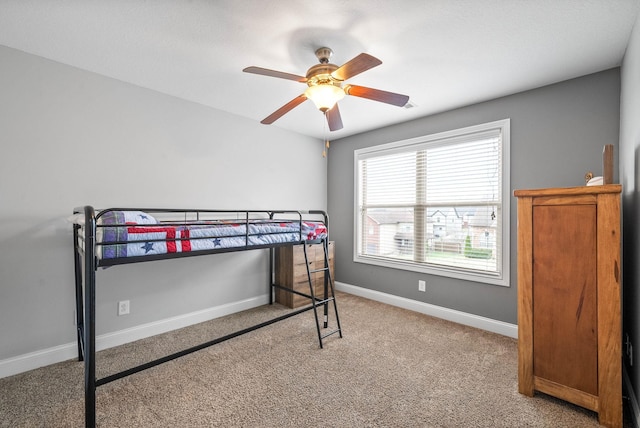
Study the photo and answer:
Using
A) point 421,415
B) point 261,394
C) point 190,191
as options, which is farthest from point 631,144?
point 190,191

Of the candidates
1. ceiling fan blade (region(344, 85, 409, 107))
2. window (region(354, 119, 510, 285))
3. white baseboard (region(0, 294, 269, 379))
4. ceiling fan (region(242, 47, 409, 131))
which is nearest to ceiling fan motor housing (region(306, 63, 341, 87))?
ceiling fan (region(242, 47, 409, 131))

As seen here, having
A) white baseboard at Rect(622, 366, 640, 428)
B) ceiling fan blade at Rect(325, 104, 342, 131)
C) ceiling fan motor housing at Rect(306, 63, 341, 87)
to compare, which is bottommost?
white baseboard at Rect(622, 366, 640, 428)

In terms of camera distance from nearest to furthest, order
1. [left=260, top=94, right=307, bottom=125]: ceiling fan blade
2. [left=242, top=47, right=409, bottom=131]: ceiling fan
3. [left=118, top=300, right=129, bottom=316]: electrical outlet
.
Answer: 1. [left=242, top=47, right=409, bottom=131]: ceiling fan
2. [left=260, top=94, right=307, bottom=125]: ceiling fan blade
3. [left=118, top=300, right=129, bottom=316]: electrical outlet

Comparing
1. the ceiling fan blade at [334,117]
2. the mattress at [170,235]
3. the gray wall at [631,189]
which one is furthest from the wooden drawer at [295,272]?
the gray wall at [631,189]

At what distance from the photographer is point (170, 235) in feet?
6.18

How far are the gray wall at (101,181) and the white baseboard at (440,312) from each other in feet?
4.92

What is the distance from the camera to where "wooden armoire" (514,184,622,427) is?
5.28ft

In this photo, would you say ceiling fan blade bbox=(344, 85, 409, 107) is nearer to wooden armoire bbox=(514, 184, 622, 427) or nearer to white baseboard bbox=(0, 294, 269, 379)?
wooden armoire bbox=(514, 184, 622, 427)

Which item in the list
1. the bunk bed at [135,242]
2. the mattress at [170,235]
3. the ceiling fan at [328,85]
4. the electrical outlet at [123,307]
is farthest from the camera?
the electrical outlet at [123,307]

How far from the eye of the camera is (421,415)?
1699 mm

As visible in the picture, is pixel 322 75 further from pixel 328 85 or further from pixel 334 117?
pixel 334 117

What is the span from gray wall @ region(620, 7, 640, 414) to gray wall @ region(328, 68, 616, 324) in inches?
6.3

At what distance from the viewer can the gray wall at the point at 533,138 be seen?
91.4 inches

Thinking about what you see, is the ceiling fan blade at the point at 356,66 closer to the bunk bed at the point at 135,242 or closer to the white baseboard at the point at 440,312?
the bunk bed at the point at 135,242
